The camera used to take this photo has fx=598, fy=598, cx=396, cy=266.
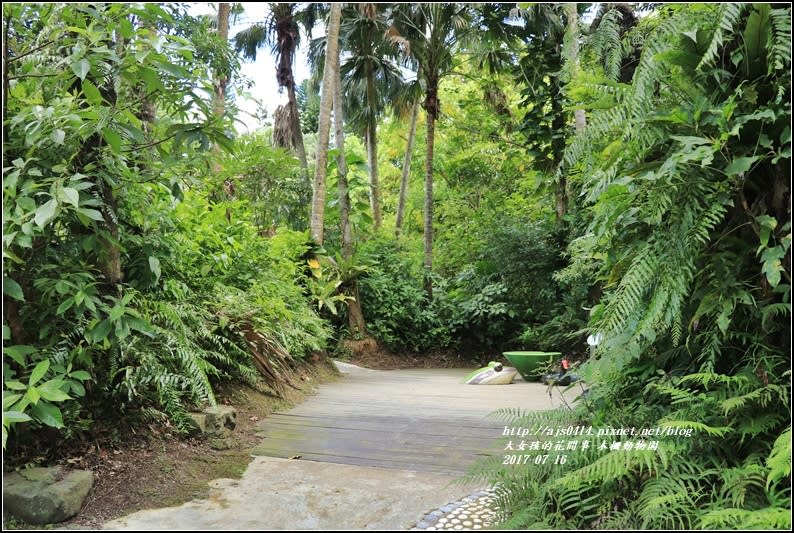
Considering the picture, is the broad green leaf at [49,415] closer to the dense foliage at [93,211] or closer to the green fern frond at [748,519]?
the dense foliage at [93,211]

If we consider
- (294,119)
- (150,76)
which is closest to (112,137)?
(150,76)

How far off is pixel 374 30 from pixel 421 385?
8843mm

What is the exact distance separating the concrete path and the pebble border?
64 mm

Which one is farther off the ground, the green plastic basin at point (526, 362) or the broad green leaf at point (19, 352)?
the broad green leaf at point (19, 352)

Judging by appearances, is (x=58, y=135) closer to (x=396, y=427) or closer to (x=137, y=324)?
(x=137, y=324)

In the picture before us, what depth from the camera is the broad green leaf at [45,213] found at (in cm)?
238

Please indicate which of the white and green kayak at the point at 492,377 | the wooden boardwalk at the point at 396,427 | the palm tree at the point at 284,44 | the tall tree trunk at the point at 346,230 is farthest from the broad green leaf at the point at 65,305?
the palm tree at the point at 284,44

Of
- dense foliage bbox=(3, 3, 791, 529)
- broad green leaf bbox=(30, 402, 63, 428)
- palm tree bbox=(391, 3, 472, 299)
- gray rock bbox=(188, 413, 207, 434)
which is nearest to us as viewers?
dense foliage bbox=(3, 3, 791, 529)

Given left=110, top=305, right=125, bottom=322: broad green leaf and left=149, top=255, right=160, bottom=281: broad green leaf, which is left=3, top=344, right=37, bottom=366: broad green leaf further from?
left=149, top=255, right=160, bottom=281: broad green leaf

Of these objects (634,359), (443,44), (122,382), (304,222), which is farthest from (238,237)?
(443,44)

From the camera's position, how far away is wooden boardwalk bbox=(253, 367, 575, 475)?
3.81 metres

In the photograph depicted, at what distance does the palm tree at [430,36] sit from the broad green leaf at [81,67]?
33.2ft

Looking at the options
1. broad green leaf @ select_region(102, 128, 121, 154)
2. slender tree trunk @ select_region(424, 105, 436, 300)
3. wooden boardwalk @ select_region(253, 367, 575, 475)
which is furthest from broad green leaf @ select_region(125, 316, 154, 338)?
slender tree trunk @ select_region(424, 105, 436, 300)

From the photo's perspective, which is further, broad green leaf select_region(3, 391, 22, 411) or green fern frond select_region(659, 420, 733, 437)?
broad green leaf select_region(3, 391, 22, 411)
